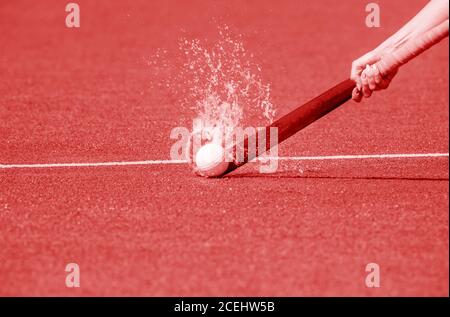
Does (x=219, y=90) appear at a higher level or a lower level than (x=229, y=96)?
higher

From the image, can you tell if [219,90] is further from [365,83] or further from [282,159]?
[365,83]

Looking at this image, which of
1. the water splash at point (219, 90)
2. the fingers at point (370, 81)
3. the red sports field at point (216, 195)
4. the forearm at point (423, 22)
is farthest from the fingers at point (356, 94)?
the water splash at point (219, 90)

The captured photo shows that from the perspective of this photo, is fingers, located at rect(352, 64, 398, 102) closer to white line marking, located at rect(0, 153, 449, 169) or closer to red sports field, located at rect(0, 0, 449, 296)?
red sports field, located at rect(0, 0, 449, 296)

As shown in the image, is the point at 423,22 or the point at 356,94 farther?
the point at 356,94

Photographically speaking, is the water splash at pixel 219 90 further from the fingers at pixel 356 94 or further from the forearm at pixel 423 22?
the forearm at pixel 423 22

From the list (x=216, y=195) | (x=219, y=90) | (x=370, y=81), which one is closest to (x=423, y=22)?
(x=370, y=81)

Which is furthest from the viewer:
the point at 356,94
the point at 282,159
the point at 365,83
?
the point at 282,159
